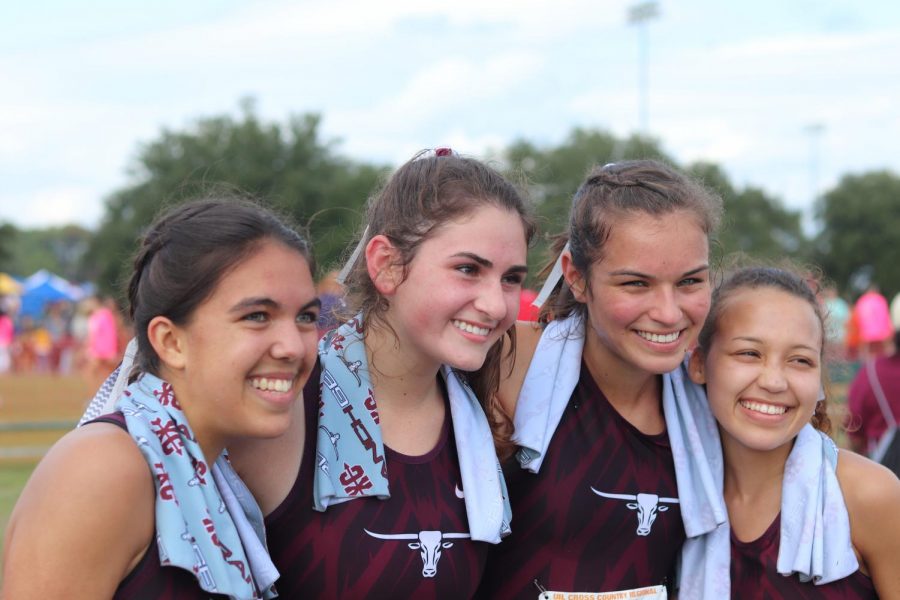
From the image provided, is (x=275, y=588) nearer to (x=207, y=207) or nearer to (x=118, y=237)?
(x=207, y=207)

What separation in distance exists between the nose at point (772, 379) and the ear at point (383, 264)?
1063 millimetres

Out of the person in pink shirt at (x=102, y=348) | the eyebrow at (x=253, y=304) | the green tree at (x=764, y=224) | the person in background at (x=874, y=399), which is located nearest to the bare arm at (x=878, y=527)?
the eyebrow at (x=253, y=304)

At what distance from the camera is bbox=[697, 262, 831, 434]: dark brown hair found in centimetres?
291

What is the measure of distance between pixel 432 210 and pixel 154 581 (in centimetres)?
112

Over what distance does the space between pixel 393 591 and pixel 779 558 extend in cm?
106

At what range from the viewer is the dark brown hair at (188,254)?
2.15 metres

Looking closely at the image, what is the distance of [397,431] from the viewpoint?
8.57 feet

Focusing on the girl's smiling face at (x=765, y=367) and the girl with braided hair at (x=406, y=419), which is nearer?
the girl with braided hair at (x=406, y=419)

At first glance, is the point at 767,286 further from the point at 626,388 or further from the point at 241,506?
the point at 241,506

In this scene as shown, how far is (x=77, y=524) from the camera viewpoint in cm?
187

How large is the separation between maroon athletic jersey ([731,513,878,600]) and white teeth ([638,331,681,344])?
0.58 metres

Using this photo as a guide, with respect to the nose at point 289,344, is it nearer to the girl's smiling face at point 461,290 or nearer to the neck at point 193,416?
the neck at point 193,416

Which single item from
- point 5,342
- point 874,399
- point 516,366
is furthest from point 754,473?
point 5,342

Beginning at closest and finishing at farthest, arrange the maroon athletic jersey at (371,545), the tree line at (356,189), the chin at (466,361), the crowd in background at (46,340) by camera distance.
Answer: the maroon athletic jersey at (371,545) → the chin at (466,361) → the crowd in background at (46,340) → the tree line at (356,189)
